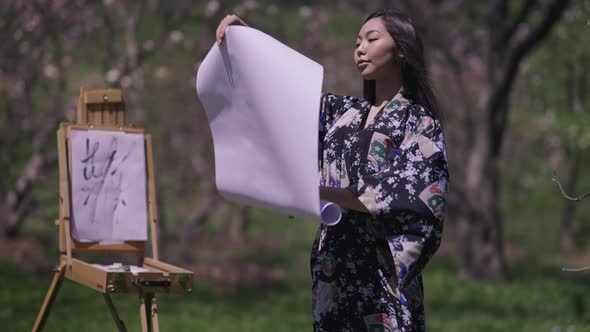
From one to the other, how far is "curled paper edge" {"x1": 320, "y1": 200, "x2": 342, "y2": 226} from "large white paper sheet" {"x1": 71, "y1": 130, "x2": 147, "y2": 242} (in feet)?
7.61

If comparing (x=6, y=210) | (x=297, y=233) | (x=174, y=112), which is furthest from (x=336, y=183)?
(x=297, y=233)

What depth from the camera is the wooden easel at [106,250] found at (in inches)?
178

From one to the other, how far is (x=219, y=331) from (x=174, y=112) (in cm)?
693

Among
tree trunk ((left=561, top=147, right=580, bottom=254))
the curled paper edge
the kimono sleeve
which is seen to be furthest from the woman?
tree trunk ((left=561, top=147, right=580, bottom=254))

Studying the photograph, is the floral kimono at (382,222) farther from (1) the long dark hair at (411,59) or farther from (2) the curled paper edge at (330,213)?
(2) the curled paper edge at (330,213)

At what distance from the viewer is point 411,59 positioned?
3.78 m

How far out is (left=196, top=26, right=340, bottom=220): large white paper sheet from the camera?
132 inches

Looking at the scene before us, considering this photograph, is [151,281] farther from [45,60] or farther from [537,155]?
[537,155]

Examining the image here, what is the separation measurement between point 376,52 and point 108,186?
226cm

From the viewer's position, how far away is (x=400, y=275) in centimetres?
352

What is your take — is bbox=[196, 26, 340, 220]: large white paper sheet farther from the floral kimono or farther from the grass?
the grass

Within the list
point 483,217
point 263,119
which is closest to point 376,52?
point 263,119

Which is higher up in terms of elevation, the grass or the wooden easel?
the wooden easel

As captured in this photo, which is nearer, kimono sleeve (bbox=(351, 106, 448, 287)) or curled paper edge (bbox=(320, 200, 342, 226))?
curled paper edge (bbox=(320, 200, 342, 226))
